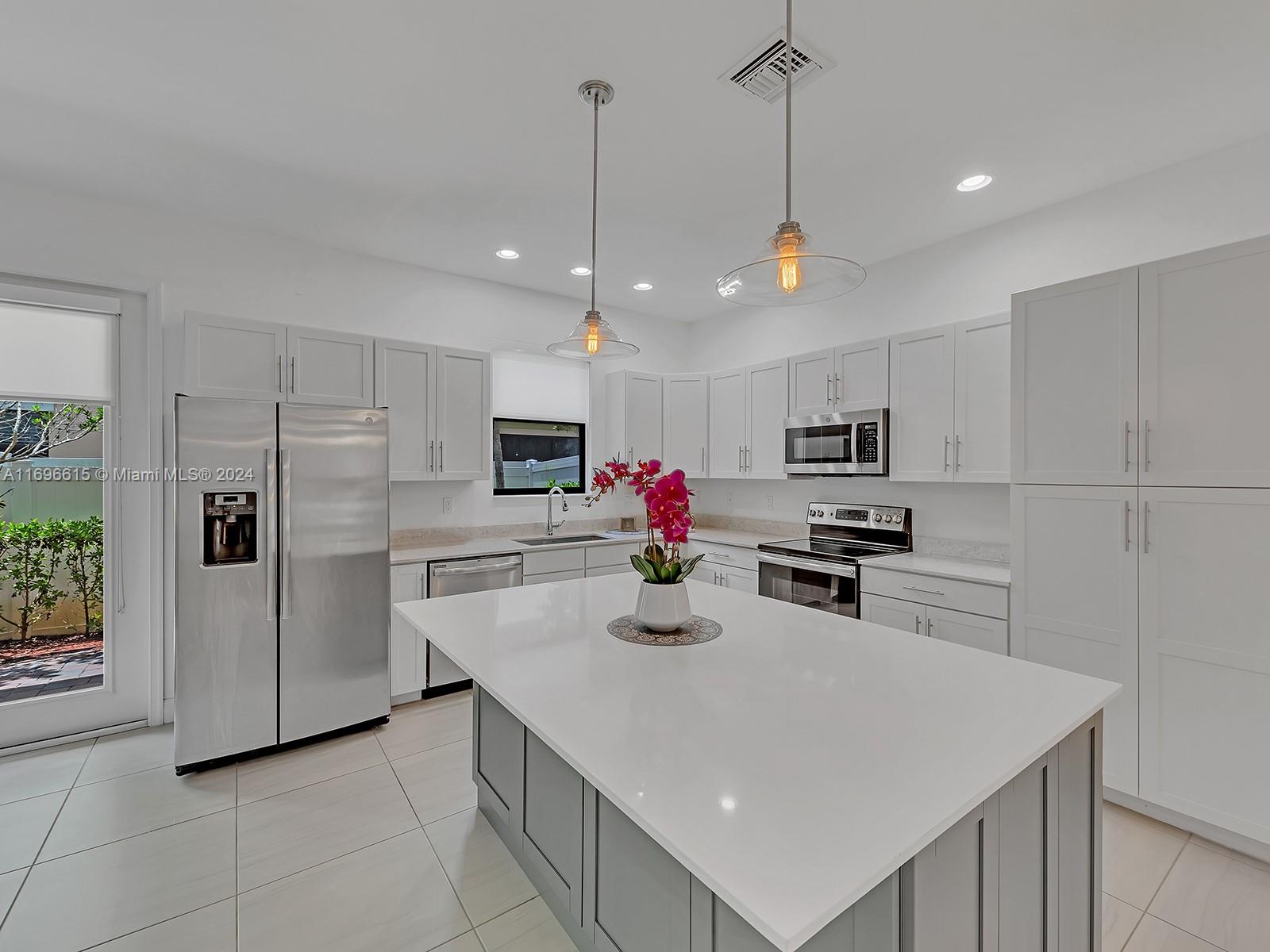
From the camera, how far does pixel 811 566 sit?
3539 millimetres

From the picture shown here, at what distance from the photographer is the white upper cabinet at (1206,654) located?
6.66 feet

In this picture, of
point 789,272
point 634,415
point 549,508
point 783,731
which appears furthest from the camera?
point 634,415

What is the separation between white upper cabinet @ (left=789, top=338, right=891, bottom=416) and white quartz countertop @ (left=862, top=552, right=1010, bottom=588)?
944mm

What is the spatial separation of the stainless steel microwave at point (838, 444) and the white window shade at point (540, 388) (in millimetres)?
1723

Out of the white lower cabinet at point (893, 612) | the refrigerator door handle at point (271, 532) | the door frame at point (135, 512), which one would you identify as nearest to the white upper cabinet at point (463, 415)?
the refrigerator door handle at point (271, 532)

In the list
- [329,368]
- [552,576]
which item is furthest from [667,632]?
[329,368]

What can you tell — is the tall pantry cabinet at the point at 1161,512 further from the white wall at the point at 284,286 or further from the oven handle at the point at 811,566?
the white wall at the point at 284,286

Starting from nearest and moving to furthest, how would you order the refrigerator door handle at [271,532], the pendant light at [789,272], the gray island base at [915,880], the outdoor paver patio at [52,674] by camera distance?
the gray island base at [915,880]
the pendant light at [789,272]
the refrigerator door handle at [271,532]
the outdoor paver patio at [52,674]

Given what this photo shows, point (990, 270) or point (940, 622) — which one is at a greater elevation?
point (990, 270)

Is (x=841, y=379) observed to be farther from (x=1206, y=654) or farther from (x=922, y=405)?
(x=1206, y=654)

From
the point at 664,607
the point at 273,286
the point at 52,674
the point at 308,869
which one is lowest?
the point at 308,869

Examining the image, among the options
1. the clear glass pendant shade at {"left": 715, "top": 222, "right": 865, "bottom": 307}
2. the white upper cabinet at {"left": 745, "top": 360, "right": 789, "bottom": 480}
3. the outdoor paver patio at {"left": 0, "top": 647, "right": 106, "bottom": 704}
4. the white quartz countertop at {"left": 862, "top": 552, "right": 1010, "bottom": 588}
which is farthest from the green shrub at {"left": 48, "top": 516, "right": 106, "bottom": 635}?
the white quartz countertop at {"left": 862, "top": 552, "right": 1010, "bottom": 588}

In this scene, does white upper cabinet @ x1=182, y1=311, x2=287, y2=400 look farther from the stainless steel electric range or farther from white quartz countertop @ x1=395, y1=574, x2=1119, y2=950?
the stainless steel electric range

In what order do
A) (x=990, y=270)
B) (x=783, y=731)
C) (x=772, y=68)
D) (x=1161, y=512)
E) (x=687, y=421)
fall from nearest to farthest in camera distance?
(x=783, y=731)
(x=772, y=68)
(x=1161, y=512)
(x=990, y=270)
(x=687, y=421)
